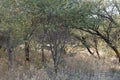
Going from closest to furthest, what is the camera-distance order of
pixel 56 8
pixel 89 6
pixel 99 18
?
pixel 56 8 → pixel 89 6 → pixel 99 18

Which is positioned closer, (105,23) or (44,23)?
(44,23)

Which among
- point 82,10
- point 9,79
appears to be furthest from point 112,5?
point 9,79

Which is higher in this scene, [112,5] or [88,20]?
[112,5]

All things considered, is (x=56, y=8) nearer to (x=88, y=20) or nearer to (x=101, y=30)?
(x=88, y=20)

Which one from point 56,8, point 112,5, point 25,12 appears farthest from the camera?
point 112,5

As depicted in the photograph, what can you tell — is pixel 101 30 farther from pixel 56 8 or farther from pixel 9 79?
pixel 9 79

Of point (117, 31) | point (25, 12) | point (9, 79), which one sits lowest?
point (9, 79)

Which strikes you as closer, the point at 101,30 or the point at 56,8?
the point at 56,8

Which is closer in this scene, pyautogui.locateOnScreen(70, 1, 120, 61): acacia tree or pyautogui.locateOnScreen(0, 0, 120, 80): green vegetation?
pyautogui.locateOnScreen(0, 0, 120, 80): green vegetation

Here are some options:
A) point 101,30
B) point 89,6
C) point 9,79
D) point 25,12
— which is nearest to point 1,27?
point 25,12

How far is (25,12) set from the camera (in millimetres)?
8336

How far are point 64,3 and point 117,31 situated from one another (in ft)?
17.9

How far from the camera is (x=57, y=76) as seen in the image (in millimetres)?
8117

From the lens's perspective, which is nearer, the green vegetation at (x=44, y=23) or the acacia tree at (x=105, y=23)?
the green vegetation at (x=44, y=23)
